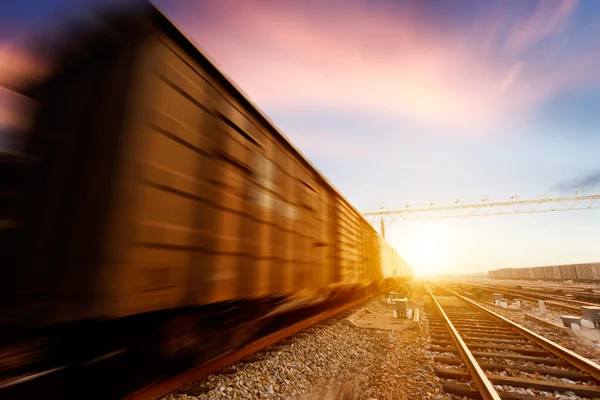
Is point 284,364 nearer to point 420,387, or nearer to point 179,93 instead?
point 420,387

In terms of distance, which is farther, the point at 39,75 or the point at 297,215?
the point at 297,215

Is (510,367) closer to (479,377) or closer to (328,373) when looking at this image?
(479,377)

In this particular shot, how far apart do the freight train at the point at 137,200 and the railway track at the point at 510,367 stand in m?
3.11

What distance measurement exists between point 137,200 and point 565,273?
5262 cm

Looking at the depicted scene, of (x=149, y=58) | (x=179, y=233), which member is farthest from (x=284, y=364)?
(x=149, y=58)

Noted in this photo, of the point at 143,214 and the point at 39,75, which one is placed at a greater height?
the point at 39,75

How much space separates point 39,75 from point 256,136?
2.06 metres

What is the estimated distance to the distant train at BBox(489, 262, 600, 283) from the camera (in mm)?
32219

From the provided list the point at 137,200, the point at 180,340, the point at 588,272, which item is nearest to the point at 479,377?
the point at 180,340

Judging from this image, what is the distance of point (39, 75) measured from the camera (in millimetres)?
1562

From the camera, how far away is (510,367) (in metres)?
4.46

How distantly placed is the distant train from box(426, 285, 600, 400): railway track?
3752cm

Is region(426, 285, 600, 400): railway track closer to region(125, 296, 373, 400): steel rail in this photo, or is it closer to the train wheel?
region(125, 296, 373, 400): steel rail

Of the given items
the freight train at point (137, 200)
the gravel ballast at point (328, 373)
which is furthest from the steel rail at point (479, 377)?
the freight train at point (137, 200)
